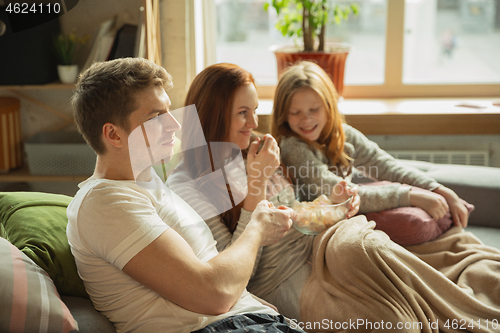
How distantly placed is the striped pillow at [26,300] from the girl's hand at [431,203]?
115 cm

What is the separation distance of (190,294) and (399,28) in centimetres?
219

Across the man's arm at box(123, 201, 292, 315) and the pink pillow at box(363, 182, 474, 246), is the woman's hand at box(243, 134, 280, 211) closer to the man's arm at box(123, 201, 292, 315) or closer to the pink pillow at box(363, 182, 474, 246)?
the man's arm at box(123, 201, 292, 315)

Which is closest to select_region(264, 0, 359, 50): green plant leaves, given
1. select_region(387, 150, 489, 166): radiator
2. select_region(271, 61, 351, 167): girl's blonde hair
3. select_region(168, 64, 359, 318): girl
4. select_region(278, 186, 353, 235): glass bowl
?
select_region(271, 61, 351, 167): girl's blonde hair

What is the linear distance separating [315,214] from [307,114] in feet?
1.55

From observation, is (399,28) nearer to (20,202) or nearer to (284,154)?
(284,154)

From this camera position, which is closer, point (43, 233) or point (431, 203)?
point (43, 233)

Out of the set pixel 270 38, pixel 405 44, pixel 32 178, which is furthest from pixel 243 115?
pixel 405 44

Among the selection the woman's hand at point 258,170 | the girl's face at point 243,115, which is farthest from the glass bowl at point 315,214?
the girl's face at point 243,115

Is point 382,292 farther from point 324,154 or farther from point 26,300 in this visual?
point 26,300

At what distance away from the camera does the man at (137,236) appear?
2.81 feet

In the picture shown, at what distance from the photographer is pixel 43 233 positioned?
1.03m

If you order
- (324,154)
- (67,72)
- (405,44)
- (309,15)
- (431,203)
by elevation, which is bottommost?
(431,203)

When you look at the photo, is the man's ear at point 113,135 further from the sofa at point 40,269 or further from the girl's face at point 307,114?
the girl's face at point 307,114

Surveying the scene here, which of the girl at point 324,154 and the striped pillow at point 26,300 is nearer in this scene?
the striped pillow at point 26,300
